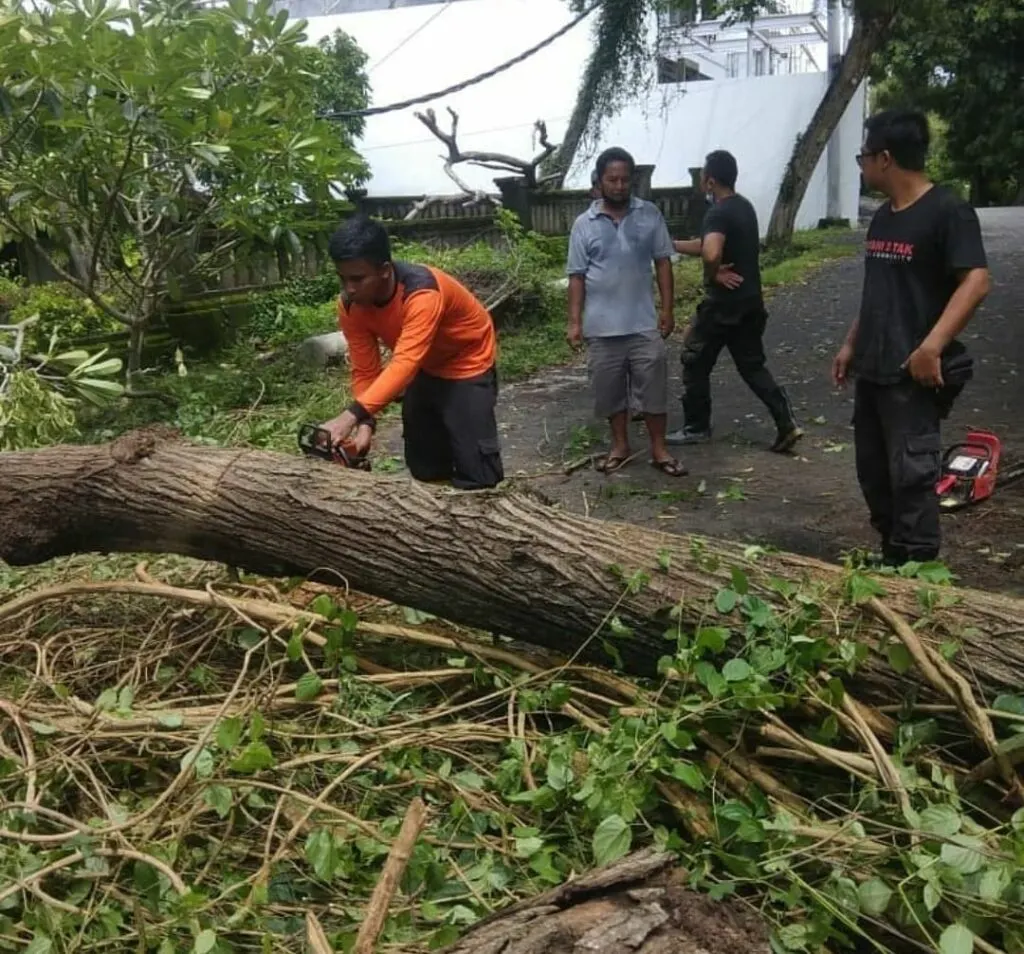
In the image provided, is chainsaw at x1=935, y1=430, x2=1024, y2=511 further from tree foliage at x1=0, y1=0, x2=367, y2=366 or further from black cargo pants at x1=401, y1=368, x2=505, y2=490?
tree foliage at x1=0, y1=0, x2=367, y2=366

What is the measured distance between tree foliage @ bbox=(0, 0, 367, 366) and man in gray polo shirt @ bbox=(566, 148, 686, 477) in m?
2.16

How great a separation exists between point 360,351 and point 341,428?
78 centimetres

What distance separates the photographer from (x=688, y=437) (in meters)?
6.91

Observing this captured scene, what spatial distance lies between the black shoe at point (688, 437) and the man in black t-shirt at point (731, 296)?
0.42 m

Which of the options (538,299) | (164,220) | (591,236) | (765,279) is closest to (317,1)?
(765,279)

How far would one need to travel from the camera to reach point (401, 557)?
10.2ft

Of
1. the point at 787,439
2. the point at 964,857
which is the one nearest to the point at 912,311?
the point at 964,857

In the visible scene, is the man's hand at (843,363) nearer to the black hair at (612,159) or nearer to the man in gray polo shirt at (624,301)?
the man in gray polo shirt at (624,301)

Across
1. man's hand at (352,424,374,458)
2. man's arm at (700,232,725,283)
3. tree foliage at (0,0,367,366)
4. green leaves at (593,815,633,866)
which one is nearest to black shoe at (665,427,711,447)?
man's arm at (700,232,725,283)

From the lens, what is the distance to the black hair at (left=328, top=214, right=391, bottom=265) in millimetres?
3795

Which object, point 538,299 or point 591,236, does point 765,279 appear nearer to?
point 538,299

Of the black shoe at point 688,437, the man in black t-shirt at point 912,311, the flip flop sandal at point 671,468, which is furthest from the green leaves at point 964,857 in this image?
the black shoe at point 688,437

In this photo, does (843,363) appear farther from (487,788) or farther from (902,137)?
(487,788)

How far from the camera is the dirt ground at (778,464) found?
496 cm
